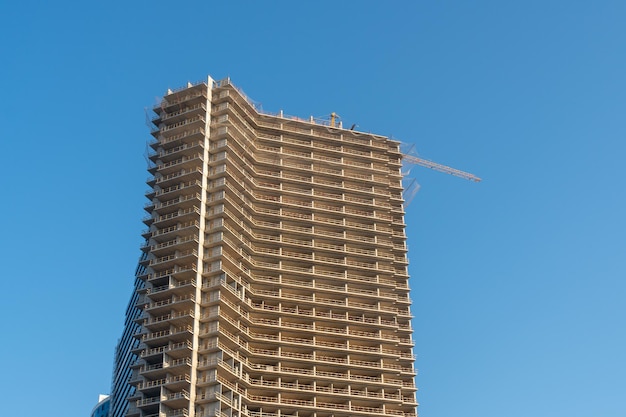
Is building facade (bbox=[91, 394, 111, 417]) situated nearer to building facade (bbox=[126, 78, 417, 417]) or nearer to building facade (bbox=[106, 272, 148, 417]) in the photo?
building facade (bbox=[106, 272, 148, 417])

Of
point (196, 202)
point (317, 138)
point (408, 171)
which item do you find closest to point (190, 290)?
point (196, 202)

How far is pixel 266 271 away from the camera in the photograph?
13888 cm

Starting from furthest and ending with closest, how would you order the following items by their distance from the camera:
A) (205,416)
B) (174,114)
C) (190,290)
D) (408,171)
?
1. (408,171)
2. (174,114)
3. (190,290)
4. (205,416)

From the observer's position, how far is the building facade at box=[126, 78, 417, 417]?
122750mm

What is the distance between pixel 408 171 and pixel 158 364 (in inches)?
2786

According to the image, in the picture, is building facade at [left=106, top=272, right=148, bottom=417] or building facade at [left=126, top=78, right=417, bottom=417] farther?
building facade at [left=106, top=272, right=148, bottom=417]

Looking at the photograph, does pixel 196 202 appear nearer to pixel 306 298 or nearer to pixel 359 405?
pixel 306 298

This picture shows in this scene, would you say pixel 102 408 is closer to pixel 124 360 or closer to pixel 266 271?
pixel 124 360

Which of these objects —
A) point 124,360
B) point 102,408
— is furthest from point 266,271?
point 102,408

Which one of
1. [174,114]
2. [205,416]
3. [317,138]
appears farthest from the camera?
[317,138]

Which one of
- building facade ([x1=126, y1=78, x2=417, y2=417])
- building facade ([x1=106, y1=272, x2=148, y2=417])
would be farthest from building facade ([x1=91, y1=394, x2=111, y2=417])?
building facade ([x1=126, y1=78, x2=417, y2=417])

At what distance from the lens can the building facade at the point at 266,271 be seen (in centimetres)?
12275

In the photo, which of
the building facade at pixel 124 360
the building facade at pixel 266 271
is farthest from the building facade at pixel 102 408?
the building facade at pixel 266 271

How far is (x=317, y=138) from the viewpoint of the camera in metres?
156
